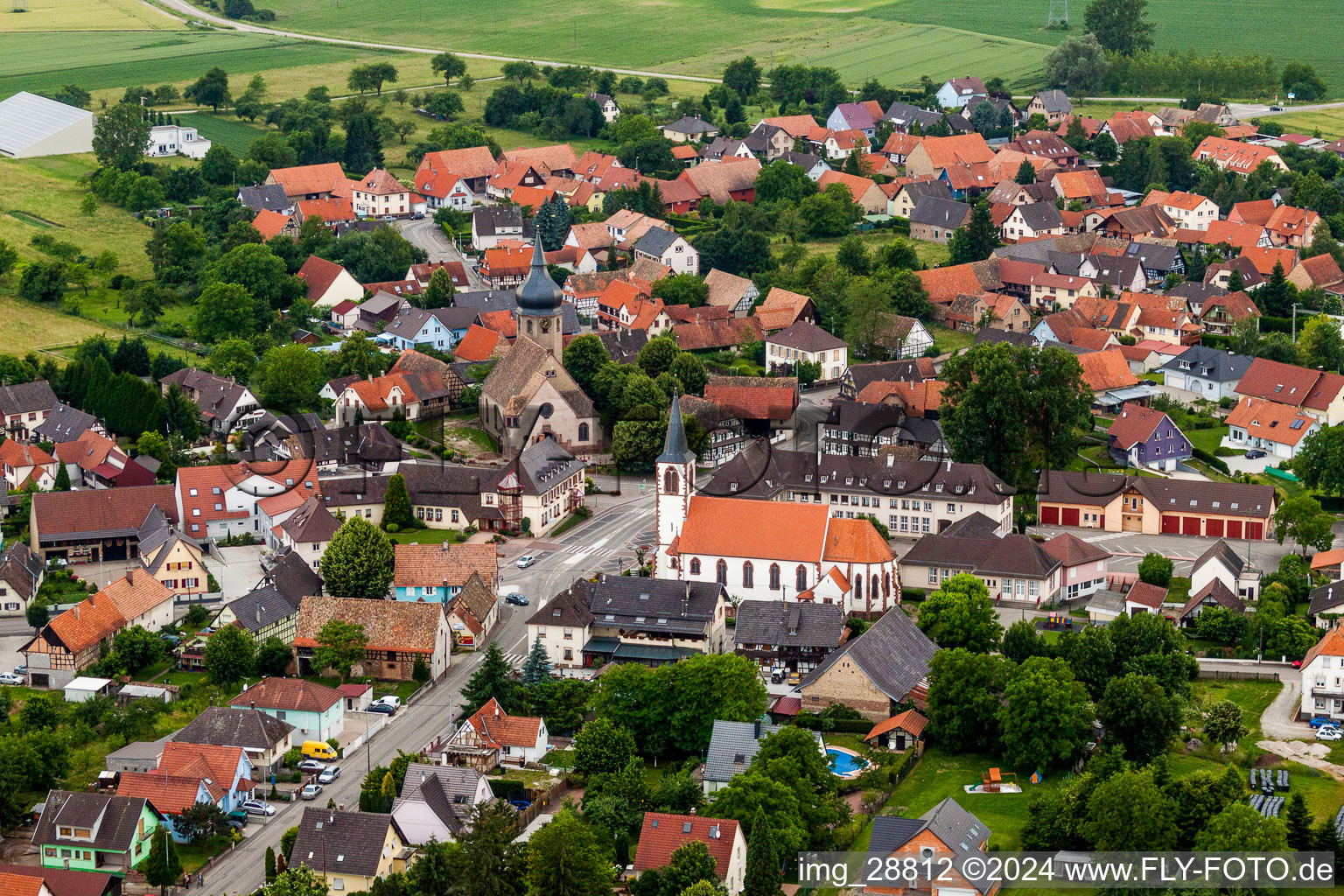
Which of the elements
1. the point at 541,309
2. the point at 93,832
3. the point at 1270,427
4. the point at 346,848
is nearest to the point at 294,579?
the point at 93,832

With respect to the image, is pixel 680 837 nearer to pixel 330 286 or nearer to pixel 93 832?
pixel 93 832

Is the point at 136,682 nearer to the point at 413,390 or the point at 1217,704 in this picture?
the point at 413,390

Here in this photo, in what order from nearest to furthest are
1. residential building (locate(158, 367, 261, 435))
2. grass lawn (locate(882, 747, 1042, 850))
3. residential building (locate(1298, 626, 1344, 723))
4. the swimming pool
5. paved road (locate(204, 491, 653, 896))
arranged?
paved road (locate(204, 491, 653, 896)), grass lawn (locate(882, 747, 1042, 850)), the swimming pool, residential building (locate(1298, 626, 1344, 723)), residential building (locate(158, 367, 261, 435))

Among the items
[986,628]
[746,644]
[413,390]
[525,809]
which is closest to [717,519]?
[746,644]

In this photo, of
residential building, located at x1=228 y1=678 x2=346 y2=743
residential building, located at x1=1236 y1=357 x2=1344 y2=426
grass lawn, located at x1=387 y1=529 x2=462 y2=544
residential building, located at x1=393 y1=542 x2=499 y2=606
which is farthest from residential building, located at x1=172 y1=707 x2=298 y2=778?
residential building, located at x1=1236 y1=357 x2=1344 y2=426

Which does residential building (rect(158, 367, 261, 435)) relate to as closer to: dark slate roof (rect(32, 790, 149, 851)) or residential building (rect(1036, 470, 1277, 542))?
dark slate roof (rect(32, 790, 149, 851))

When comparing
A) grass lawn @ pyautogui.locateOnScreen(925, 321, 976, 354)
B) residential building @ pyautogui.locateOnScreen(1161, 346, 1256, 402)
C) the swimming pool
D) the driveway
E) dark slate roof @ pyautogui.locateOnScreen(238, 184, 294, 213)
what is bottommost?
the swimming pool
